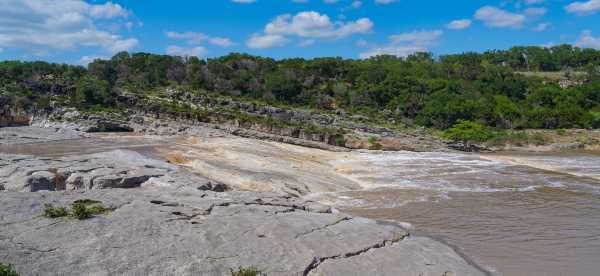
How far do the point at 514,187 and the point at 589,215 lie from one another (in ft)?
23.8

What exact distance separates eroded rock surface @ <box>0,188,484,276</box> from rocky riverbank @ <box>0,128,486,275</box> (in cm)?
2

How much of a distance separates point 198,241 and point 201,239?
0.51ft

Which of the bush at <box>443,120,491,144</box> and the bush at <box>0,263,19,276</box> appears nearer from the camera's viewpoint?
the bush at <box>0,263,19,276</box>

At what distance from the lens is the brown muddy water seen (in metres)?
14.3

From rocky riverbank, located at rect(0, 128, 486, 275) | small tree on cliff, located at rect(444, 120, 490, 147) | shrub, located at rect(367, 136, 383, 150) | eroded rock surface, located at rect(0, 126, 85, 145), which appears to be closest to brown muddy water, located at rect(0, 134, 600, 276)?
rocky riverbank, located at rect(0, 128, 486, 275)

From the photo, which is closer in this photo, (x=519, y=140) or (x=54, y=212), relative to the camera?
(x=54, y=212)

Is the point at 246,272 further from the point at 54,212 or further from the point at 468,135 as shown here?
the point at 468,135

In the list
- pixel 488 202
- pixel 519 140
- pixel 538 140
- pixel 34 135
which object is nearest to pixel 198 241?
pixel 488 202

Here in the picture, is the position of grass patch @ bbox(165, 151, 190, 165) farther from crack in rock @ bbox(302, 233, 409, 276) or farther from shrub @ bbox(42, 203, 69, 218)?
crack in rock @ bbox(302, 233, 409, 276)

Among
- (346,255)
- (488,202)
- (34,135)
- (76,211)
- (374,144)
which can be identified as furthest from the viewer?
(374,144)

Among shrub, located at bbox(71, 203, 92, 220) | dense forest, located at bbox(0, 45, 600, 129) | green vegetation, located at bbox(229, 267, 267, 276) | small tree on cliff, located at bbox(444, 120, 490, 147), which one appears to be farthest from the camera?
dense forest, located at bbox(0, 45, 600, 129)

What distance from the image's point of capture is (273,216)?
14.5 meters

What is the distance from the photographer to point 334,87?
8469 cm

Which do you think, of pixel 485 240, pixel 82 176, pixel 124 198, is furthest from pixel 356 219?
pixel 82 176
